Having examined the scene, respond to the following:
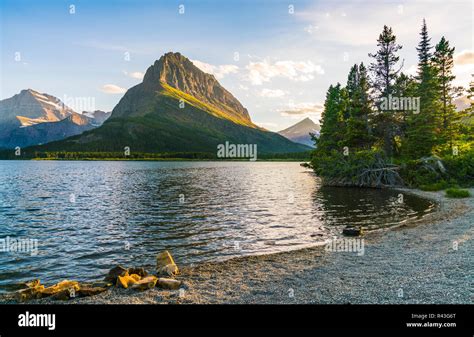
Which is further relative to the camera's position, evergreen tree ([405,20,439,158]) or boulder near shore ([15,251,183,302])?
evergreen tree ([405,20,439,158])

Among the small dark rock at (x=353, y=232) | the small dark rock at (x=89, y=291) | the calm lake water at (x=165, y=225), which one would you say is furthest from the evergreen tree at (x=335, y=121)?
the small dark rock at (x=89, y=291)

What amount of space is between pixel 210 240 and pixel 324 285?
37.4ft

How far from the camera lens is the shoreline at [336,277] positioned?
11773mm

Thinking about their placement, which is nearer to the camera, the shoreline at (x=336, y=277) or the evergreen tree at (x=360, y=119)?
the shoreline at (x=336, y=277)

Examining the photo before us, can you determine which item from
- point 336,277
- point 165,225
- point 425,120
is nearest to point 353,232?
point 336,277

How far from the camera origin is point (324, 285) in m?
13.2

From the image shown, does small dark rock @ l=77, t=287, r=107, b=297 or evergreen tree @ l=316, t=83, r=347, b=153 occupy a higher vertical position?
evergreen tree @ l=316, t=83, r=347, b=153

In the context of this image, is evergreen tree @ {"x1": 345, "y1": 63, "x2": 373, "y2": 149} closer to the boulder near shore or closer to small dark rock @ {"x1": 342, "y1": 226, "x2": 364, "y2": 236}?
small dark rock @ {"x1": 342, "y1": 226, "x2": 364, "y2": 236}

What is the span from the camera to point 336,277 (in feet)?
46.7

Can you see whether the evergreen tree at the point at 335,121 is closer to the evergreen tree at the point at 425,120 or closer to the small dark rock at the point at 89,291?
the evergreen tree at the point at 425,120

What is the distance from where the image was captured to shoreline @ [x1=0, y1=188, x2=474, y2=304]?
1177 centimetres

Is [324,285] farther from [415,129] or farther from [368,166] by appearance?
[415,129]

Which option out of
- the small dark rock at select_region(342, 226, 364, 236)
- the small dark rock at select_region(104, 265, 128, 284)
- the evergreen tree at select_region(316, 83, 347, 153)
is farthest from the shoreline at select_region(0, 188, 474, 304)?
the evergreen tree at select_region(316, 83, 347, 153)
